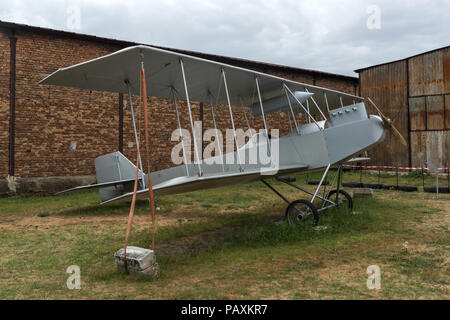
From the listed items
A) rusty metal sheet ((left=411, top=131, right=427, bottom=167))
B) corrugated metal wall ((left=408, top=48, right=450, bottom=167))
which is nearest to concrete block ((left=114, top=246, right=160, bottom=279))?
corrugated metal wall ((left=408, top=48, right=450, bottom=167))

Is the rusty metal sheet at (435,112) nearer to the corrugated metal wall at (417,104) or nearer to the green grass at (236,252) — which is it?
the corrugated metal wall at (417,104)

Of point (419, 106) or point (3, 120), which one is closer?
point (3, 120)

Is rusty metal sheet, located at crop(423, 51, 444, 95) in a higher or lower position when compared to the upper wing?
higher

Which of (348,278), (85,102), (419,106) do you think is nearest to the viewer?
(348,278)

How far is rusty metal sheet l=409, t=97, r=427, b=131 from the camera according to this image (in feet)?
57.6

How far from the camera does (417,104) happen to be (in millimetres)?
17812

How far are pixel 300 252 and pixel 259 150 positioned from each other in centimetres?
287

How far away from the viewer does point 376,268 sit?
171 inches

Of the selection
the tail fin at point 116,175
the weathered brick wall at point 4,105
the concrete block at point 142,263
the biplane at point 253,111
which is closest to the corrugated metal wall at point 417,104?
the biplane at point 253,111

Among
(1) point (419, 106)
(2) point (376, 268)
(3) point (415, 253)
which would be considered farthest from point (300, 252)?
(1) point (419, 106)

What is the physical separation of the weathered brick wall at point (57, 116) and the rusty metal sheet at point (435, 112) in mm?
13831

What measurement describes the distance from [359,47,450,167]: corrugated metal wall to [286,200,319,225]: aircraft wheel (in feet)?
41.7

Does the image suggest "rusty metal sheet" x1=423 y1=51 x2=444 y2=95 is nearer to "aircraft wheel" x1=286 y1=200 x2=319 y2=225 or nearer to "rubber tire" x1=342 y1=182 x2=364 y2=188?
"rubber tire" x1=342 y1=182 x2=364 y2=188
